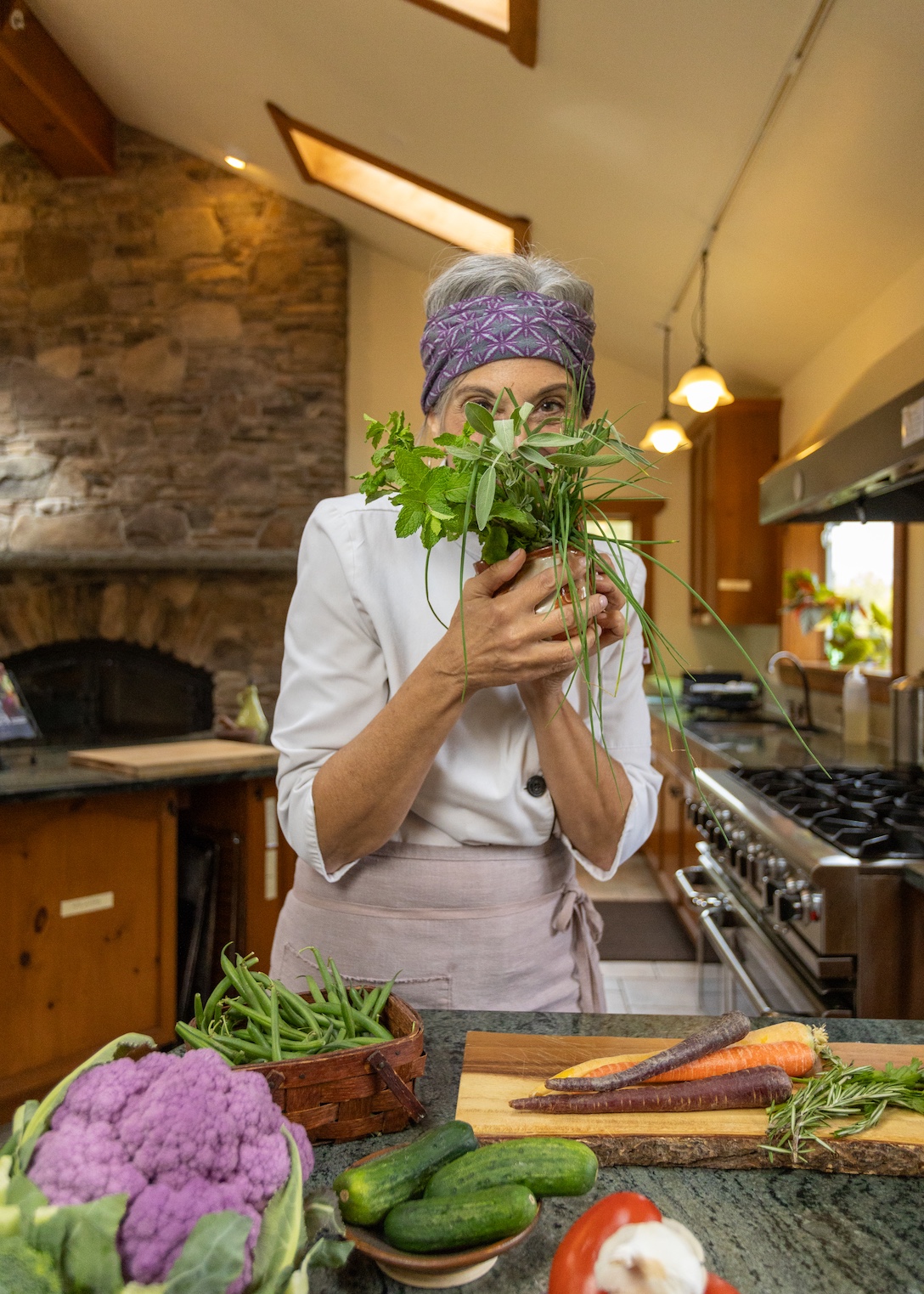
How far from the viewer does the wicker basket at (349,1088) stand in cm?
77

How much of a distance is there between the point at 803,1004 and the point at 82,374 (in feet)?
19.6

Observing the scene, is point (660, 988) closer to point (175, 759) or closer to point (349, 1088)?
point (175, 759)

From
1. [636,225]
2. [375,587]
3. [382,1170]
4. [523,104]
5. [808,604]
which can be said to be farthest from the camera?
[808,604]

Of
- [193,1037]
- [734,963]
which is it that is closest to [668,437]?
[734,963]

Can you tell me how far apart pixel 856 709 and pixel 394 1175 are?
342 centimetres

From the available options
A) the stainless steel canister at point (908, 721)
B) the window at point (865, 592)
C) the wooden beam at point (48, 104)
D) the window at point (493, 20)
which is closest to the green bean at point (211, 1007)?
the stainless steel canister at point (908, 721)

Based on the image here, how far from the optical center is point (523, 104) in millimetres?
3434

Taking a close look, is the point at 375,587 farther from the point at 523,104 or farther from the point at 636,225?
the point at 636,225

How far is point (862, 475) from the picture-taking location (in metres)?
2.15

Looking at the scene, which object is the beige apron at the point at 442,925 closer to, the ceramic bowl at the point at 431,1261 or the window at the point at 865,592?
the ceramic bowl at the point at 431,1261

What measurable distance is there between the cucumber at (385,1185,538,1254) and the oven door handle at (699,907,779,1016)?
5.35 ft

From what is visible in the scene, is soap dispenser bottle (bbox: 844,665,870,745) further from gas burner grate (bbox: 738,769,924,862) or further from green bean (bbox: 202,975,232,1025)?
green bean (bbox: 202,975,232,1025)

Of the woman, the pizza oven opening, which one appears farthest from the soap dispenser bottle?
the pizza oven opening

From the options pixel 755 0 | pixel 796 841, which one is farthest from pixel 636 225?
pixel 796 841
